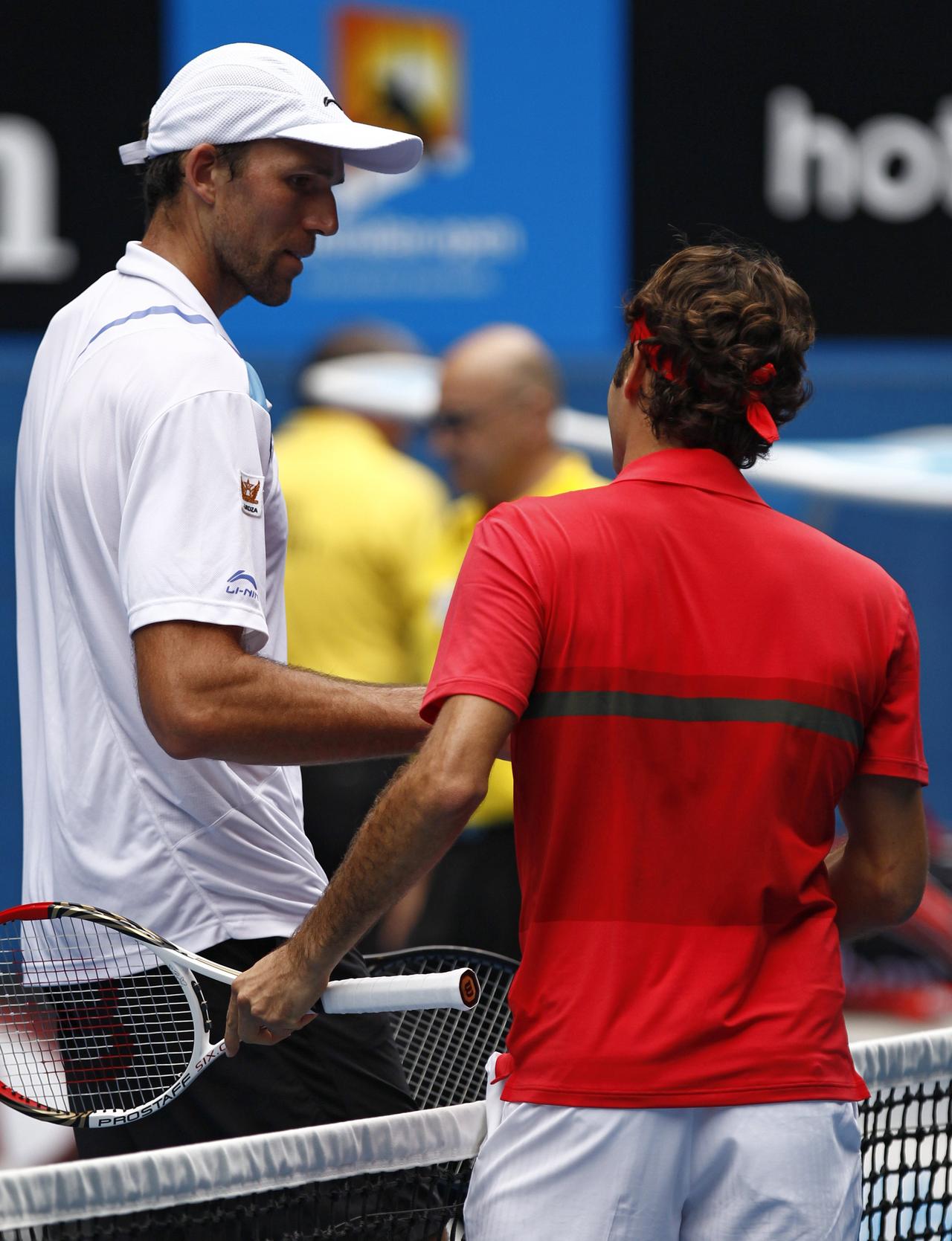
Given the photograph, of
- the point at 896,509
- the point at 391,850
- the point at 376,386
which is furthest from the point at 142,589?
the point at 896,509

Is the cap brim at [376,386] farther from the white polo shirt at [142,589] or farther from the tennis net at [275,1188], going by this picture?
the tennis net at [275,1188]

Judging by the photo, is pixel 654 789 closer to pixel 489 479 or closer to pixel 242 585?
pixel 242 585

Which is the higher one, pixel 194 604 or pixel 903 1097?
pixel 194 604

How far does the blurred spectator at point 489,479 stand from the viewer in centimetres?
464

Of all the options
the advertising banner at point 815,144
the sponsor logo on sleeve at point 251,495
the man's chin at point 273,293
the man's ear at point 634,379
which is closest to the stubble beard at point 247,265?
the man's chin at point 273,293

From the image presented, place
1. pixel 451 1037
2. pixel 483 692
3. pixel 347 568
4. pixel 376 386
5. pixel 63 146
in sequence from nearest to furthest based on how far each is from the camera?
pixel 483 692 → pixel 451 1037 → pixel 347 568 → pixel 376 386 → pixel 63 146

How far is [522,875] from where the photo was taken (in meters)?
1.91

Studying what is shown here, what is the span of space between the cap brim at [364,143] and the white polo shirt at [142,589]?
9.4 inches

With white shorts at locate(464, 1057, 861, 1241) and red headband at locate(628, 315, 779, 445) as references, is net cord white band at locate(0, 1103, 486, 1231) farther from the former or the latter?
red headband at locate(628, 315, 779, 445)

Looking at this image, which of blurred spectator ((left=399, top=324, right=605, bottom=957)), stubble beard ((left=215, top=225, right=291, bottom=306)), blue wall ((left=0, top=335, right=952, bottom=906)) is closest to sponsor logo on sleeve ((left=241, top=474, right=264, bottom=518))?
stubble beard ((left=215, top=225, right=291, bottom=306))

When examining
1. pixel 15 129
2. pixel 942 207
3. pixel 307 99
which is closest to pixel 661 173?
pixel 942 207

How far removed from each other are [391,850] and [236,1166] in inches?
17.2

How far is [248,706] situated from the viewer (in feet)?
6.66

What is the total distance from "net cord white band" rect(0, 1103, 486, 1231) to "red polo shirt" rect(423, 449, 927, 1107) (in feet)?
0.98
